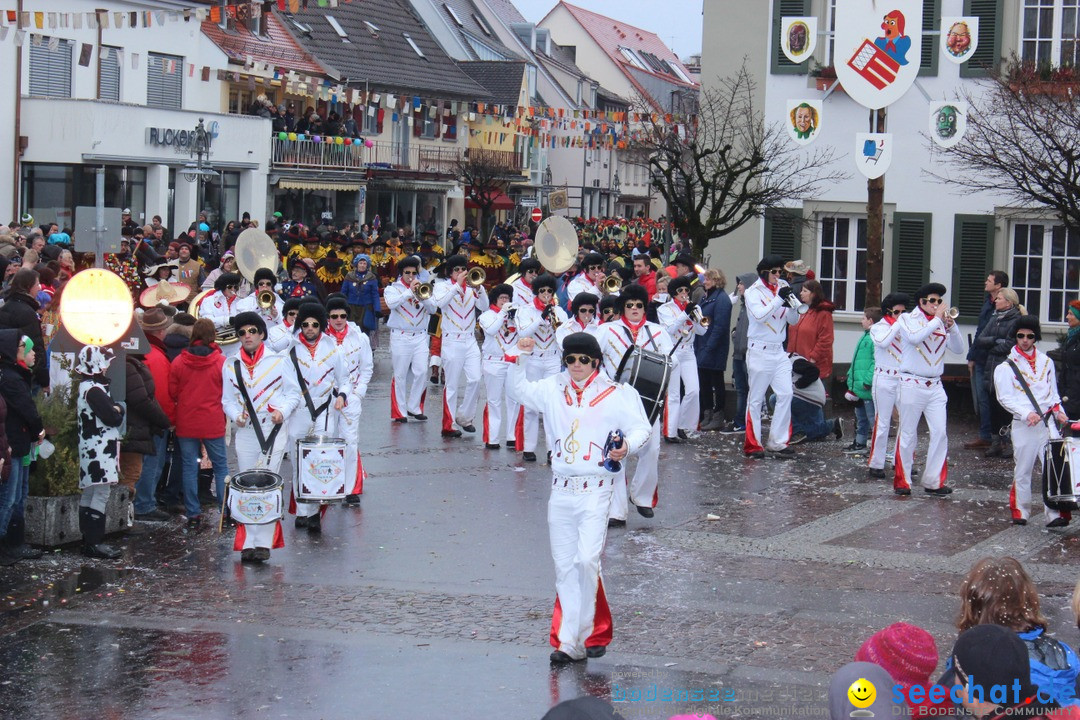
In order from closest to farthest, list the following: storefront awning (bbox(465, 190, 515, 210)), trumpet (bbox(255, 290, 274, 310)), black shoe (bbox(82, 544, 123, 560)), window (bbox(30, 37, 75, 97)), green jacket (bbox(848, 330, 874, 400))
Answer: black shoe (bbox(82, 544, 123, 560)), trumpet (bbox(255, 290, 274, 310)), green jacket (bbox(848, 330, 874, 400)), window (bbox(30, 37, 75, 97)), storefront awning (bbox(465, 190, 515, 210))

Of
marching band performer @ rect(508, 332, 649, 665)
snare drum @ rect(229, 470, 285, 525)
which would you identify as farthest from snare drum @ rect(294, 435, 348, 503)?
marching band performer @ rect(508, 332, 649, 665)

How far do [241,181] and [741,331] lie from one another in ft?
81.7

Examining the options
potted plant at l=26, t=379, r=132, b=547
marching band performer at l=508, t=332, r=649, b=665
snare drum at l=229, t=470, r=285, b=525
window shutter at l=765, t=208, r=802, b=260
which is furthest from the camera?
window shutter at l=765, t=208, r=802, b=260

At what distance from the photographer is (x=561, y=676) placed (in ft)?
25.0

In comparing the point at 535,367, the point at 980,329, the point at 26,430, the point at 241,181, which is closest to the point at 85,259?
the point at 535,367

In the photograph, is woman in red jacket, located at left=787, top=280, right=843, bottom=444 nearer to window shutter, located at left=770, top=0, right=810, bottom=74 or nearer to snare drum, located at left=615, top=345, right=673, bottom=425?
snare drum, located at left=615, top=345, right=673, bottom=425

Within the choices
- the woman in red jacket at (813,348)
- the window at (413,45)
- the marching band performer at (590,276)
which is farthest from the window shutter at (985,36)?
the window at (413,45)

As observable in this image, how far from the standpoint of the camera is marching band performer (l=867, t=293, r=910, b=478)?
13.2 meters

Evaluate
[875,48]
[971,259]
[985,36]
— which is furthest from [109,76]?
[875,48]

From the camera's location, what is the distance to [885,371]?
13.5 m

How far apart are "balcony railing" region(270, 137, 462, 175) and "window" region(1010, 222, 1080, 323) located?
82.2 ft

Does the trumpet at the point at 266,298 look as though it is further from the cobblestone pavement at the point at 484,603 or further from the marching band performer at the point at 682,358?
the marching band performer at the point at 682,358

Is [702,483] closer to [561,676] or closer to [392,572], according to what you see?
[392,572]

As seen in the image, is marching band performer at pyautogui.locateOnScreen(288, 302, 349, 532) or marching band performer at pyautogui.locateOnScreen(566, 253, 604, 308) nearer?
marching band performer at pyautogui.locateOnScreen(288, 302, 349, 532)
